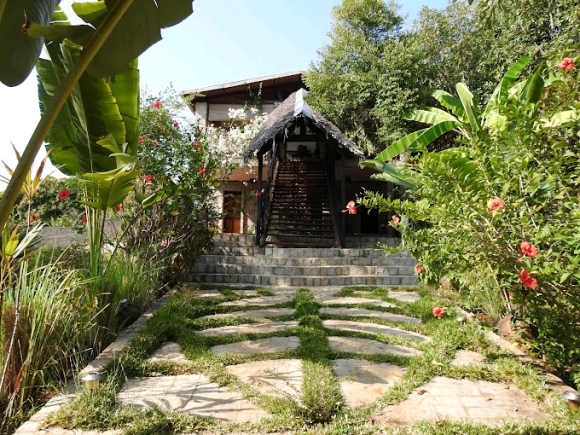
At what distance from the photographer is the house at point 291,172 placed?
9320 millimetres

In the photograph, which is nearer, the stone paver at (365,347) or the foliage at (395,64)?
the stone paver at (365,347)

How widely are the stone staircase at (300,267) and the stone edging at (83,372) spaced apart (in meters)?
3.18

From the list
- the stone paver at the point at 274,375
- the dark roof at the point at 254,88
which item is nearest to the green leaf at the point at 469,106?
the stone paver at the point at 274,375

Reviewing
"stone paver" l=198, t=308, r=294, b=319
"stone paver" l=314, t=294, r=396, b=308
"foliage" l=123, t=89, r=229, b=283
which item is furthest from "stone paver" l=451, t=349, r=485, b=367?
"foliage" l=123, t=89, r=229, b=283

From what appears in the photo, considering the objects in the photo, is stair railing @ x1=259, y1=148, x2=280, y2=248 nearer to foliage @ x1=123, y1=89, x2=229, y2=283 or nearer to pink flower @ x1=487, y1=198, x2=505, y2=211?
foliage @ x1=123, y1=89, x2=229, y2=283

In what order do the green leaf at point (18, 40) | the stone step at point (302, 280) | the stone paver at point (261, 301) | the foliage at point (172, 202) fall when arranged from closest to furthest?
the green leaf at point (18, 40) < the stone paver at point (261, 301) < the foliage at point (172, 202) < the stone step at point (302, 280)

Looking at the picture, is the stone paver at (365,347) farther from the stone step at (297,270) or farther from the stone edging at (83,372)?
the stone step at (297,270)

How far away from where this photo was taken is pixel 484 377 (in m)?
2.81

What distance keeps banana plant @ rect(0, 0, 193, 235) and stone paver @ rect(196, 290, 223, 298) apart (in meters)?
4.33

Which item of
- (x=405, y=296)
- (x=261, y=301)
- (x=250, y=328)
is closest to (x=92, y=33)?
(x=250, y=328)

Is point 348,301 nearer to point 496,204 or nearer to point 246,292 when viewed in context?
point 246,292

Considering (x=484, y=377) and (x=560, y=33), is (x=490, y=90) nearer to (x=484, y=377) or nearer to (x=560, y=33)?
(x=560, y=33)

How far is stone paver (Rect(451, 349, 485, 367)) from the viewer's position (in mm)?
3115

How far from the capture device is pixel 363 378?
279cm
